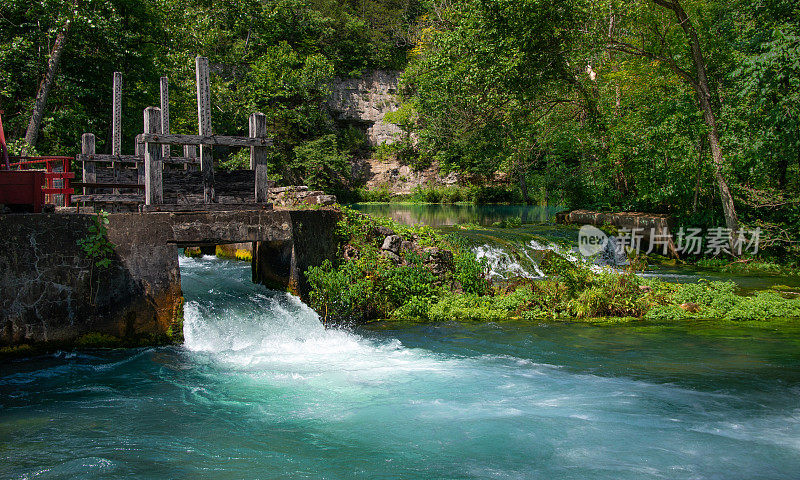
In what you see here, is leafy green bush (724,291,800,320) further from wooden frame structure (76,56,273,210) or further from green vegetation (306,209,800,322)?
wooden frame structure (76,56,273,210)

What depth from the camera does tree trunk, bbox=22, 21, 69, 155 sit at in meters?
18.2

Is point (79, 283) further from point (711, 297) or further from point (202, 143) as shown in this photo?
point (711, 297)

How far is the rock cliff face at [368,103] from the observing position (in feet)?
185

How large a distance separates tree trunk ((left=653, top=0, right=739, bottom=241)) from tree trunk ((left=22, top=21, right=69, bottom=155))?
1945 centimetres

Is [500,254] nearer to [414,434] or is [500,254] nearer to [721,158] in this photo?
[721,158]

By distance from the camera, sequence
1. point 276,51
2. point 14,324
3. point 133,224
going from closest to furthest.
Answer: point 14,324 → point 133,224 → point 276,51

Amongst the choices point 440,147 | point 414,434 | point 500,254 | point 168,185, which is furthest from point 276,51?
point 414,434

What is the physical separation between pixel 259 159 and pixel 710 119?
49.5 feet

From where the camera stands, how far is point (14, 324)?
7.95 meters

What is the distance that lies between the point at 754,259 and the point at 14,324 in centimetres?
1921

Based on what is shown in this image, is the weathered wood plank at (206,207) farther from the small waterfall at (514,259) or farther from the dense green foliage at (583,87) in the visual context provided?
the dense green foliage at (583,87)

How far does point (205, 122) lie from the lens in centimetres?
937

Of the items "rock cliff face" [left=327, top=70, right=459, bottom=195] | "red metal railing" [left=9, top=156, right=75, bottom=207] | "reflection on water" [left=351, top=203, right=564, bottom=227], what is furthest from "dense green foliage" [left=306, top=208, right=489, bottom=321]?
"rock cliff face" [left=327, top=70, right=459, bottom=195]

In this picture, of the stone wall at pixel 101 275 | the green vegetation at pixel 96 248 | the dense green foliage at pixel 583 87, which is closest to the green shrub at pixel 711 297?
the dense green foliage at pixel 583 87
